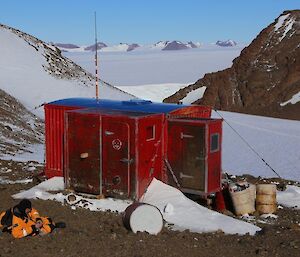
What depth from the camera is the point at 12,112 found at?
3209 centimetres

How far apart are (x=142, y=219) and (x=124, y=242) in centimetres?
104

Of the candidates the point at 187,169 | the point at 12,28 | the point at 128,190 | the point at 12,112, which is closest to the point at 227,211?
the point at 187,169

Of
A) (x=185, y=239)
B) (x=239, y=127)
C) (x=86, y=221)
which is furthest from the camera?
(x=239, y=127)

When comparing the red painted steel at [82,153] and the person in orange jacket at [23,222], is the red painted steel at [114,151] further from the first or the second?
the person in orange jacket at [23,222]

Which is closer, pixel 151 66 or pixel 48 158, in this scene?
pixel 48 158

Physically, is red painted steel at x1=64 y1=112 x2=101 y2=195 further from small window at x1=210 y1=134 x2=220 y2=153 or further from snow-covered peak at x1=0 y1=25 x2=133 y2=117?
snow-covered peak at x1=0 y1=25 x2=133 y2=117

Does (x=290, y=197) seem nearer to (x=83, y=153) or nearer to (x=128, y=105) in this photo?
(x=128, y=105)

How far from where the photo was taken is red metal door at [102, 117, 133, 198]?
495 inches

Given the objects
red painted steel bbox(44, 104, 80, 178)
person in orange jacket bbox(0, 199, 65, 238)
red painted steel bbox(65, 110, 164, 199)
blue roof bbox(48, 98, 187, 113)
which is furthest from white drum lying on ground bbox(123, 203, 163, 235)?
red painted steel bbox(44, 104, 80, 178)

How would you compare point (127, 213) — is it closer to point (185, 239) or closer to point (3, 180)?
point (185, 239)

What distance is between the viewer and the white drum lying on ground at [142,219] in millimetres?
10305

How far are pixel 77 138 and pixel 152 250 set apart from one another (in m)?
5.12

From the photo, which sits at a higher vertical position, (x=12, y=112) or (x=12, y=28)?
(x=12, y=28)

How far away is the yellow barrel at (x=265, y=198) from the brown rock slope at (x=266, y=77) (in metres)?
35.3
